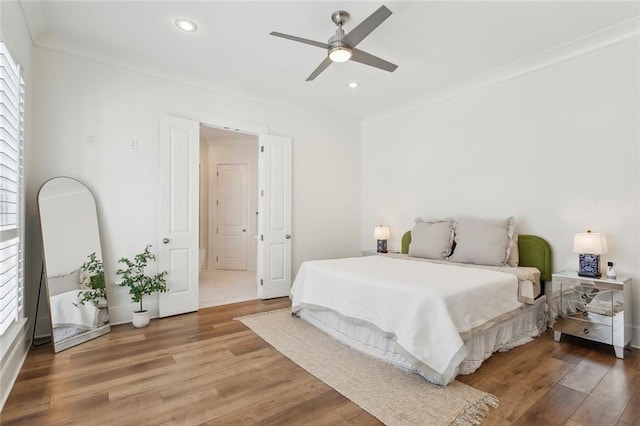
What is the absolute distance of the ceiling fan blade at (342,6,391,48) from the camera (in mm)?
2107

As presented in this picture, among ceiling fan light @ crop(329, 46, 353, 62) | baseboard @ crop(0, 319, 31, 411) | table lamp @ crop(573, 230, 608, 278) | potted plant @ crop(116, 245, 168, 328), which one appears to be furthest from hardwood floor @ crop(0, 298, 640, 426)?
ceiling fan light @ crop(329, 46, 353, 62)

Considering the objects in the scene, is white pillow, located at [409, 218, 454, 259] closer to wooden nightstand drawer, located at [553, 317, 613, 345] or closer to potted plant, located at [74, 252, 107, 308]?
wooden nightstand drawer, located at [553, 317, 613, 345]

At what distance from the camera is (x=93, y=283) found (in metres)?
3.13

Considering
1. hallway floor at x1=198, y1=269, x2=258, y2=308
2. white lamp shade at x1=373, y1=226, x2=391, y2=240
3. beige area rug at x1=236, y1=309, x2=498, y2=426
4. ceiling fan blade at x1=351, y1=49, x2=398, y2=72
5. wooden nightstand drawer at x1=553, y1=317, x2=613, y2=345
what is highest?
ceiling fan blade at x1=351, y1=49, x2=398, y2=72

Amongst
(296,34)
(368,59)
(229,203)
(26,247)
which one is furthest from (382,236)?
(26,247)

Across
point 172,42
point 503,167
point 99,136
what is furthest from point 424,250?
point 99,136

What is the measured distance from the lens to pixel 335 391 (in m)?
2.10

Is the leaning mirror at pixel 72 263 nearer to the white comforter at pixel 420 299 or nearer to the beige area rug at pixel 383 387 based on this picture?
the beige area rug at pixel 383 387

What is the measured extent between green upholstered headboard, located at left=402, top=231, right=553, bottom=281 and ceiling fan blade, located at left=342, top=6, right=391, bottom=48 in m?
2.78

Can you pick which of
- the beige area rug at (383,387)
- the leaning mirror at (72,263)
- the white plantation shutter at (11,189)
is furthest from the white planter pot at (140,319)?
the beige area rug at (383,387)

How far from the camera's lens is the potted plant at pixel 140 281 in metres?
3.30

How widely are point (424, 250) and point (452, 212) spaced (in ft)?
2.34

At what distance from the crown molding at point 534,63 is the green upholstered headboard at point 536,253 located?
1.85m

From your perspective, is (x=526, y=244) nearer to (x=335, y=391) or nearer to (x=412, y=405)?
(x=412, y=405)
